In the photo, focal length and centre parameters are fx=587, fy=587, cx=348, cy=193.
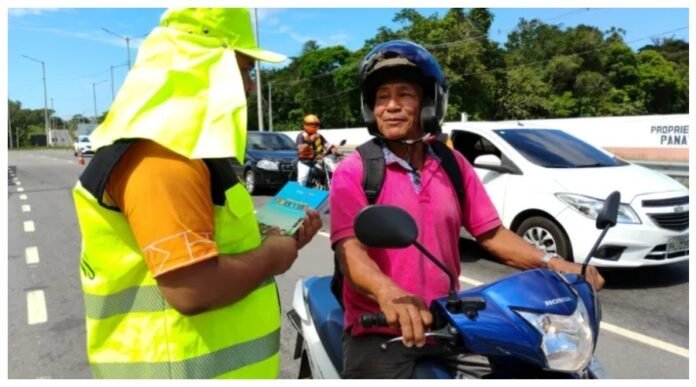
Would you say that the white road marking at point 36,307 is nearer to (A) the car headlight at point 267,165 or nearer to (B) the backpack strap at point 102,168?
(B) the backpack strap at point 102,168

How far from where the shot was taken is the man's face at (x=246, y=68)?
1.68 metres

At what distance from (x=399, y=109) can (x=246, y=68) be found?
671 mm

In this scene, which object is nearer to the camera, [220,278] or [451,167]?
[220,278]

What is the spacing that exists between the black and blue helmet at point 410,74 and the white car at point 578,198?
3724 millimetres

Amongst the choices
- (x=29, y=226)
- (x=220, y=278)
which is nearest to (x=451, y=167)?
(x=220, y=278)

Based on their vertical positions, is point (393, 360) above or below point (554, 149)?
below

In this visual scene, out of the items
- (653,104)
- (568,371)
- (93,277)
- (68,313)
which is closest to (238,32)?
(93,277)

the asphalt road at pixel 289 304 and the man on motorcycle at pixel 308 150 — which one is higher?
the man on motorcycle at pixel 308 150

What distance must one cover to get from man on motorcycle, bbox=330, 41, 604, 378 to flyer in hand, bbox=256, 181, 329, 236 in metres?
0.08

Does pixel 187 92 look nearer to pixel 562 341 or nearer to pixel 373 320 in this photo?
pixel 373 320

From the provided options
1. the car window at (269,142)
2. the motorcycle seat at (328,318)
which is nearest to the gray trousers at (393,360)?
the motorcycle seat at (328,318)

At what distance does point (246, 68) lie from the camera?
5.72 ft

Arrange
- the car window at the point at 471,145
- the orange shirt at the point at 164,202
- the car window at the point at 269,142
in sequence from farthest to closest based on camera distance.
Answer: the car window at the point at 269,142
the car window at the point at 471,145
the orange shirt at the point at 164,202

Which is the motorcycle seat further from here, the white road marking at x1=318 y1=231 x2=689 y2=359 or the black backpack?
the white road marking at x1=318 y1=231 x2=689 y2=359
